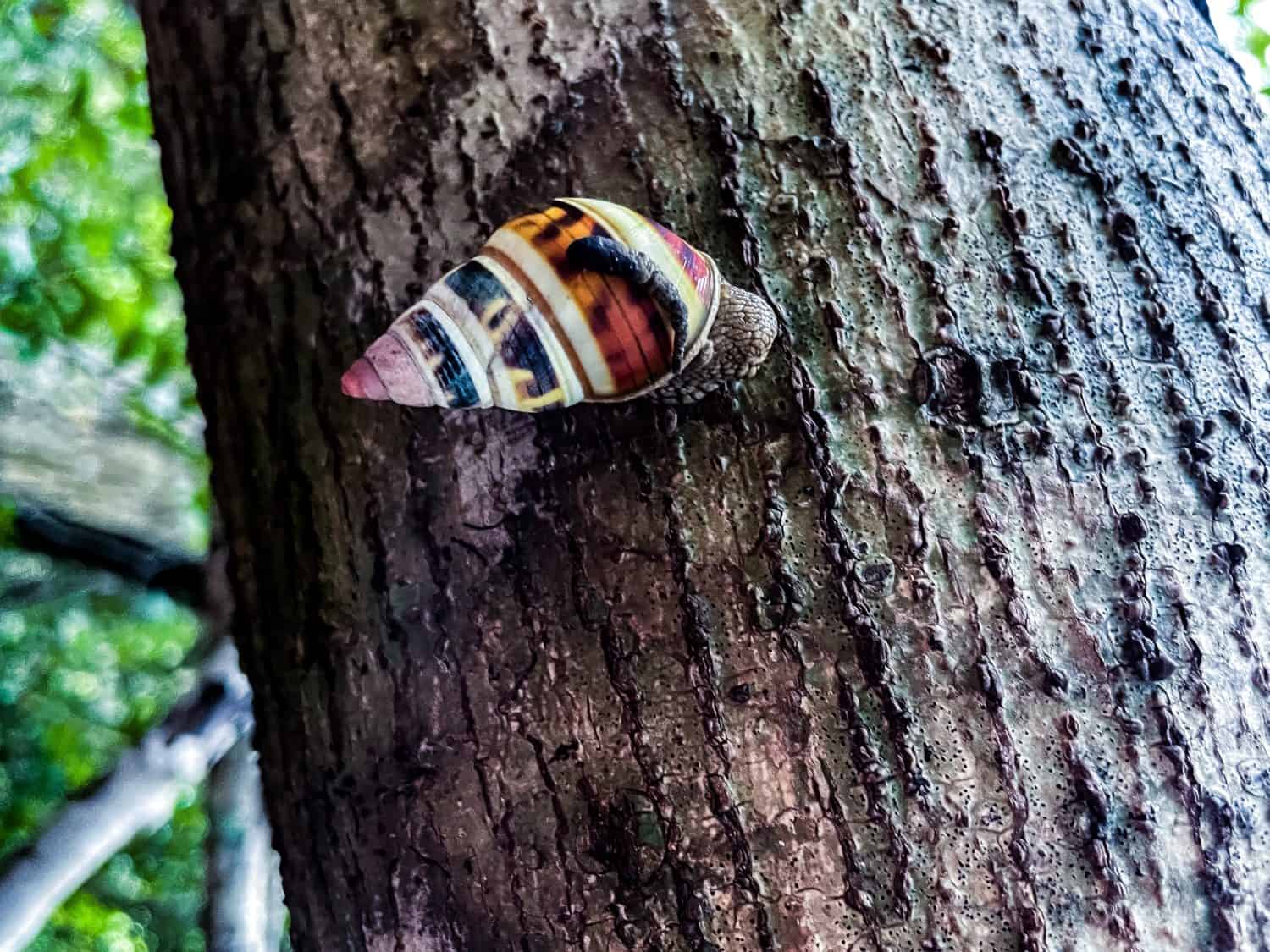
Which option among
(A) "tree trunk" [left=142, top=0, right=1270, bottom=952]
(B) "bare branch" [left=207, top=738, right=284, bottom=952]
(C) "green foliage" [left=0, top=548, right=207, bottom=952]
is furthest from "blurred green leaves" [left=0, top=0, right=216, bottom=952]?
(A) "tree trunk" [left=142, top=0, right=1270, bottom=952]

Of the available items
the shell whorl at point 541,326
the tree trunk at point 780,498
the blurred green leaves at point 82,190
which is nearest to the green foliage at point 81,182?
the blurred green leaves at point 82,190

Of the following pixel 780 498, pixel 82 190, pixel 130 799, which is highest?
pixel 82 190

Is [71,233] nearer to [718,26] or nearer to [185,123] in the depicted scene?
[185,123]

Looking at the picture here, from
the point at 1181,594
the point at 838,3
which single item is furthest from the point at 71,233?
the point at 1181,594

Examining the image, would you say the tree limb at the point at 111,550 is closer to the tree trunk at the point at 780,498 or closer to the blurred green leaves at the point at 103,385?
the blurred green leaves at the point at 103,385

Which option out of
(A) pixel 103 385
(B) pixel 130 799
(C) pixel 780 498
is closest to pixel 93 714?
(A) pixel 103 385

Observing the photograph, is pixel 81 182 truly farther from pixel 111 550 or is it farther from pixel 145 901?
pixel 145 901
